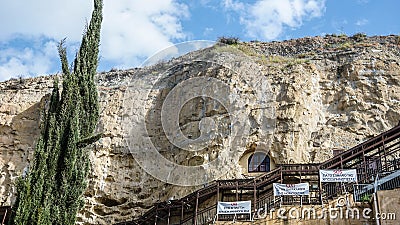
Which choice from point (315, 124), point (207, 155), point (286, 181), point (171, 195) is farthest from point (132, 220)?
point (315, 124)

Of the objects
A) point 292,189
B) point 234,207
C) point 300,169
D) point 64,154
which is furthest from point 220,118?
point 64,154

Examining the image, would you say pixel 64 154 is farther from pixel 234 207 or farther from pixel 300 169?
pixel 300 169

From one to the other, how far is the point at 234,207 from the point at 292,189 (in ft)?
7.06

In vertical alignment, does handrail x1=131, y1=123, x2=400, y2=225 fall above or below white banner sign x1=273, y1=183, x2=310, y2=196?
above

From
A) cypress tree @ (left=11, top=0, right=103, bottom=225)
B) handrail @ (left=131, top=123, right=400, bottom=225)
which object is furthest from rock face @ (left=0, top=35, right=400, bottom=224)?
cypress tree @ (left=11, top=0, right=103, bottom=225)

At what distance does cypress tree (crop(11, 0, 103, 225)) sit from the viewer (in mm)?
16266

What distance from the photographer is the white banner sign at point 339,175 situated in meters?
17.1

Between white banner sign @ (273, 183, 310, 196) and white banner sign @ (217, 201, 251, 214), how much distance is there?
1099 mm

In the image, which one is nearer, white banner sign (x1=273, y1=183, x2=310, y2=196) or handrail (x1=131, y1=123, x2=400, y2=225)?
white banner sign (x1=273, y1=183, x2=310, y2=196)

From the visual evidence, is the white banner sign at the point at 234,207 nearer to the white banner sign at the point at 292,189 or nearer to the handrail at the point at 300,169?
the handrail at the point at 300,169

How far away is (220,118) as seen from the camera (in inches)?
905

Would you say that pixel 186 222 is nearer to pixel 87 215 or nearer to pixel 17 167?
pixel 87 215

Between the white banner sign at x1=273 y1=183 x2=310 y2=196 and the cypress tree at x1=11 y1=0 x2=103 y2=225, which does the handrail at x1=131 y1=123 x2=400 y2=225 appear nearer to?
the white banner sign at x1=273 y1=183 x2=310 y2=196

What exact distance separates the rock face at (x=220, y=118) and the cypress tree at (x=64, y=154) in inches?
221
